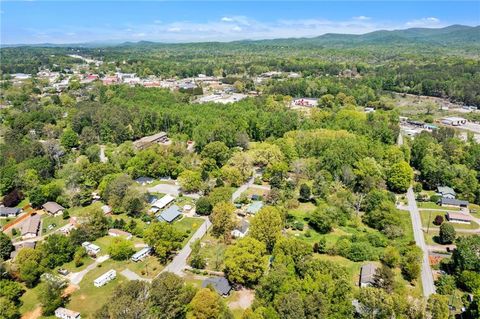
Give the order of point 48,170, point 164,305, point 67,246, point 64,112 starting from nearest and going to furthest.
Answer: point 164,305 < point 67,246 < point 48,170 < point 64,112

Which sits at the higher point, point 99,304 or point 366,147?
point 366,147

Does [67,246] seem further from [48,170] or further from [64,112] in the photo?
[64,112]

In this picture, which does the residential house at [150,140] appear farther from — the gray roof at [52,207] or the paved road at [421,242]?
the paved road at [421,242]

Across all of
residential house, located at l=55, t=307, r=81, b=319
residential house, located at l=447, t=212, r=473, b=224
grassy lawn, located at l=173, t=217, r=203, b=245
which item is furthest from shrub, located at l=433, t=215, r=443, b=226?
residential house, located at l=55, t=307, r=81, b=319

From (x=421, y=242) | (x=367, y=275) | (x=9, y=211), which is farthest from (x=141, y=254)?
(x=421, y=242)

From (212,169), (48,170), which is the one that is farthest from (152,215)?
(48,170)

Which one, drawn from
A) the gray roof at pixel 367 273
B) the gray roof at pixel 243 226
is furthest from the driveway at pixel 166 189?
the gray roof at pixel 367 273

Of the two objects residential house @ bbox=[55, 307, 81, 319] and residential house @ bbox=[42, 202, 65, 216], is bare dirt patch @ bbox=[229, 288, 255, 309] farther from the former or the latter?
residential house @ bbox=[42, 202, 65, 216]
